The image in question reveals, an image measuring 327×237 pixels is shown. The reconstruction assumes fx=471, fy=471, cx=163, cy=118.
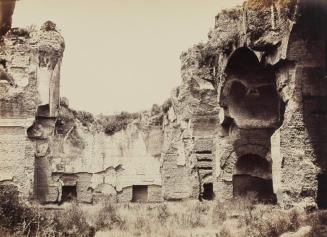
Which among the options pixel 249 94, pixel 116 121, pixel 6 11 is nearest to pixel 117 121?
pixel 116 121

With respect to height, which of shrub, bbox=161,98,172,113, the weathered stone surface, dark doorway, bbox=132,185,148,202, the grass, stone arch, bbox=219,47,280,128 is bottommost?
the grass

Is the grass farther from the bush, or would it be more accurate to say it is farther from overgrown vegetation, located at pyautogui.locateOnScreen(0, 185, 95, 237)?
the bush

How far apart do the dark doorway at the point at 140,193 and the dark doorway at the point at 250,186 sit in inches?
385

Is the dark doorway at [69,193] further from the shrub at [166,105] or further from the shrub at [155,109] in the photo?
the shrub at [166,105]

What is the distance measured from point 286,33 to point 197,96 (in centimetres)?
851

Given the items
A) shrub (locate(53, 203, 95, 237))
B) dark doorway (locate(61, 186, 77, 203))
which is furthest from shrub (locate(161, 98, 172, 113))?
shrub (locate(53, 203, 95, 237))

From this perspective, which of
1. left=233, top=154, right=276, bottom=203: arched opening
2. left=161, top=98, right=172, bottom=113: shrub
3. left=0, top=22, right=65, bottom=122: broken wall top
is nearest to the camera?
left=233, top=154, right=276, bottom=203: arched opening

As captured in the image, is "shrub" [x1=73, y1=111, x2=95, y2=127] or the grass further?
"shrub" [x1=73, y1=111, x2=95, y2=127]

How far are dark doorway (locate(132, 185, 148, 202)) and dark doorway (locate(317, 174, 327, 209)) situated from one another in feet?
46.1

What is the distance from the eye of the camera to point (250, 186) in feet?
55.6

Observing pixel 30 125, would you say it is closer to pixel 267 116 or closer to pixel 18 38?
pixel 18 38

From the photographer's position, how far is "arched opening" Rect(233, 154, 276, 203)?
1672cm

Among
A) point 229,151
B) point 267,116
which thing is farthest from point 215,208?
point 267,116

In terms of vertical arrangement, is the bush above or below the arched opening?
above
